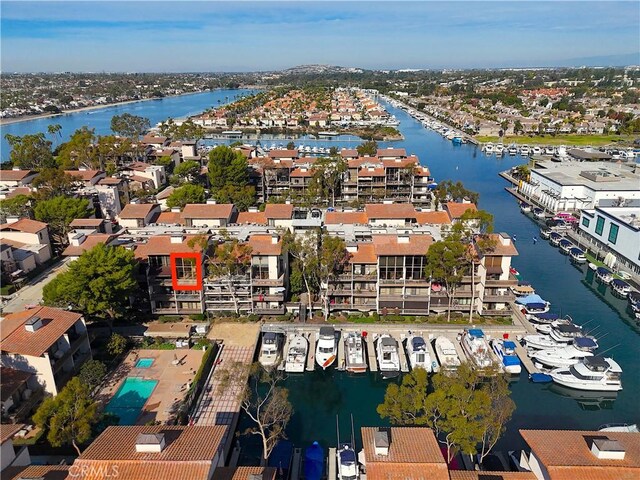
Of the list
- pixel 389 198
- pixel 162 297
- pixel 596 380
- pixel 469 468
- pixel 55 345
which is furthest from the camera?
pixel 389 198

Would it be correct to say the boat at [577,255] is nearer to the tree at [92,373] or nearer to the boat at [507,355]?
the boat at [507,355]

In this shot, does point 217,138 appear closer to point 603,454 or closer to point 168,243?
point 168,243

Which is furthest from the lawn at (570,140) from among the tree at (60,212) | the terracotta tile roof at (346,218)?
the tree at (60,212)

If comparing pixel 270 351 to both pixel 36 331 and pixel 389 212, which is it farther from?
pixel 389 212

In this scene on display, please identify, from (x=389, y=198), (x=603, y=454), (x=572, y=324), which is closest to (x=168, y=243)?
(x=603, y=454)

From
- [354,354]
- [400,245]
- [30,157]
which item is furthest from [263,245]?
[30,157]

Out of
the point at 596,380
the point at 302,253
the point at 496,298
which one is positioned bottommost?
the point at 596,380

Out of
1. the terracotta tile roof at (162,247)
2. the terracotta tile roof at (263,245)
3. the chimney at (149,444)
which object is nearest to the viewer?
the chimney at (149,444)
